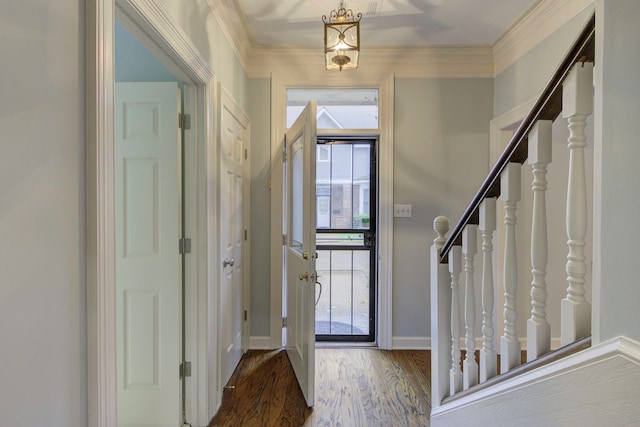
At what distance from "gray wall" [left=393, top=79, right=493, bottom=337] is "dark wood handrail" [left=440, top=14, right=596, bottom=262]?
5.13 feet

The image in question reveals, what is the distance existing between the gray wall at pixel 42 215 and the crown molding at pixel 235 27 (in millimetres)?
1289

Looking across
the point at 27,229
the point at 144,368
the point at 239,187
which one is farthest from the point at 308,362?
the point at 27,229

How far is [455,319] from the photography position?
1.44 m

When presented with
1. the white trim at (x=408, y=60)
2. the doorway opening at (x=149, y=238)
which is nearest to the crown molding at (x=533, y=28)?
the white trim at (x=408, y=60)

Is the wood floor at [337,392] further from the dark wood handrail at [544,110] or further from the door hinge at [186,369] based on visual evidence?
the dark wood handrail at [544,110]

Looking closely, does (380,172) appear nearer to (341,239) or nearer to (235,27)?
(341,239)

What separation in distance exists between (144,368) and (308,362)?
91cm

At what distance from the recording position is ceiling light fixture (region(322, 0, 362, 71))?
1.77 metres

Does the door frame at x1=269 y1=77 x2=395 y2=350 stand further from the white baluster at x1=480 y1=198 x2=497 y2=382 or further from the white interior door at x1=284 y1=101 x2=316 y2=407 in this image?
the white baluster at x1=480 y1=198 x2=497 y2=382

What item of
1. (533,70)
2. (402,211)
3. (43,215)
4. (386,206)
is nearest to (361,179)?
(386,206)

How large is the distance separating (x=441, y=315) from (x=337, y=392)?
1.09 m

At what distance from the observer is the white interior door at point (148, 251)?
1683 mm

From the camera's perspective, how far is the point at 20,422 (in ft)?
2.26

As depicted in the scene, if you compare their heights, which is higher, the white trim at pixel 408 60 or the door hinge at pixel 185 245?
the white trim at pixel 408 60
